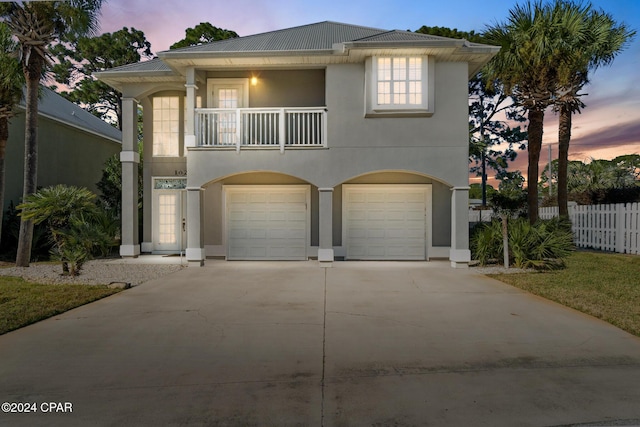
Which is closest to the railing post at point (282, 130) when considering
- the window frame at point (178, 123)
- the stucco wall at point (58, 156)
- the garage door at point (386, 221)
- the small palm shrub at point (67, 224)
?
the garage door at point (386, 221)

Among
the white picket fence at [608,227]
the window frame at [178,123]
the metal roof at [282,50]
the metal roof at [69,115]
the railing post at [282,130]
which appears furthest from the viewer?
the metal roof at [69,115]

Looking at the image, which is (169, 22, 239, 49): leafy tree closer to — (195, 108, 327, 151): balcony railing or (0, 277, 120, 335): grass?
(195, 108, 327, 151): balcony railing

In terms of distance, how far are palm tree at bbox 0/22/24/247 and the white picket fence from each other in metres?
19.9

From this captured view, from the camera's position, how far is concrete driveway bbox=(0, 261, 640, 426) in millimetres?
3508

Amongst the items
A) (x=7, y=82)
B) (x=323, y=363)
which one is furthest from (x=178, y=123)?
(x=323, y=363)

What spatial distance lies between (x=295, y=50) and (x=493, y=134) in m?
22.1

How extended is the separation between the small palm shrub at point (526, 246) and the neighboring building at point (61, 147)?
51.0ft

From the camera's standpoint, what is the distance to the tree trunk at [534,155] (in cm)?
1491

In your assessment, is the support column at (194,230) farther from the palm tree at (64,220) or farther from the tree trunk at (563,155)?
the tree trunk at (563,155)

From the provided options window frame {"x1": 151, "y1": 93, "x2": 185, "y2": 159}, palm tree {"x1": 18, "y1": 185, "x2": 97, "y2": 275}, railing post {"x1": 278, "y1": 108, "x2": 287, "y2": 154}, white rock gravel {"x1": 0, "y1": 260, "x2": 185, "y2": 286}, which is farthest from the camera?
window frame {"x1": 151, "y1": 93, "x2": 185, "y2": 159}

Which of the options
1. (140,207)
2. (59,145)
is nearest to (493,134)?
(140,207)

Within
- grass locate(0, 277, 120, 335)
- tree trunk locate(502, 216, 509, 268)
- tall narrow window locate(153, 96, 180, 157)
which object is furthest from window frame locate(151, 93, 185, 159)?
tree trunk locate(502, 216, 509, 268)

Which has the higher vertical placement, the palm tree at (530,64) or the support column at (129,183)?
the palm tree at (530,64)

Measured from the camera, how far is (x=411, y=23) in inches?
899
